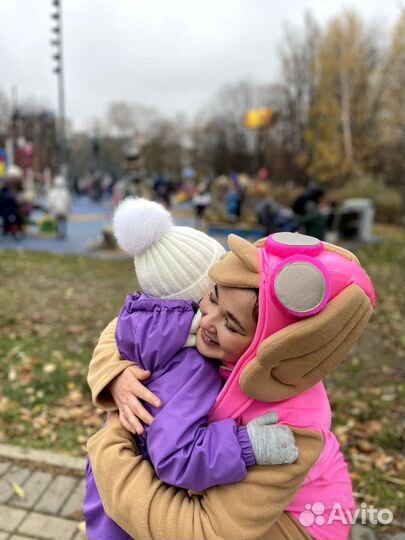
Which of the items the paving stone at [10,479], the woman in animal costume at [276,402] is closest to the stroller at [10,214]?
the paving stone at [10,479]

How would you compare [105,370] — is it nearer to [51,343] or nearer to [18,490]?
[18,490]

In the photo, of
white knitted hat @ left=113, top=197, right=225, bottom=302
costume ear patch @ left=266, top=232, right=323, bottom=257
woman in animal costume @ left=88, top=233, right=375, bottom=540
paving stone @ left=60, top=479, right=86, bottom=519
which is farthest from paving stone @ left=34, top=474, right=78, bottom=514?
costume ear patch @ left=266, top=232, right=323, bottom=257

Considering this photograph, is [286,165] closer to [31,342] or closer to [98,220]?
[98,220]

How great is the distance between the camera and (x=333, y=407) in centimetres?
416

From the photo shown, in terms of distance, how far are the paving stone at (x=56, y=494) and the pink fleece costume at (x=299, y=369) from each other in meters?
1.90

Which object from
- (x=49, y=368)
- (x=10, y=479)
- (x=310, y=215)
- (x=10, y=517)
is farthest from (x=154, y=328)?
(x=310, y=215)

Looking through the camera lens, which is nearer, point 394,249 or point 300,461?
point 300,461

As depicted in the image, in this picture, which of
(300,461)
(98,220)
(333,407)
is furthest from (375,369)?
(98,220)

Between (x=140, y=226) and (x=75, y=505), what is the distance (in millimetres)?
2052

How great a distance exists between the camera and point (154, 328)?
1.38 m

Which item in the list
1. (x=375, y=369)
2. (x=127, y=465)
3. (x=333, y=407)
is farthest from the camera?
(x=375, y=369)

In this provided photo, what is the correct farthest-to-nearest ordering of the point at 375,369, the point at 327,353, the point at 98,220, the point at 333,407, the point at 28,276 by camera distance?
the point at 98,220 < the point at 28,276 < the point at 375,369 < the point at 333,407 < the point at 327,353

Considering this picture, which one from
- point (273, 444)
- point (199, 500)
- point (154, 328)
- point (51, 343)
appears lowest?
point (51, 343)

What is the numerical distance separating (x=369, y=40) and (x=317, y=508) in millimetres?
36411
